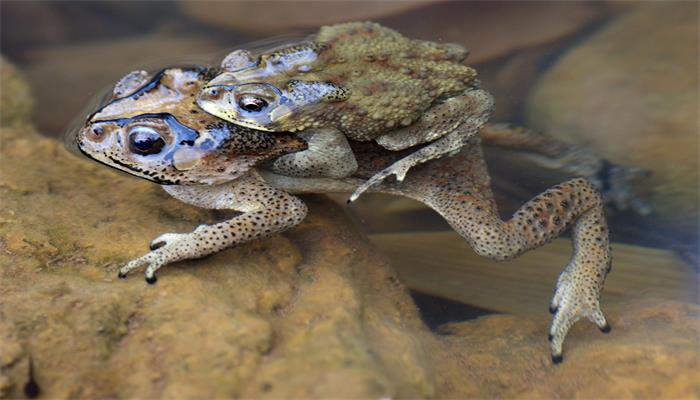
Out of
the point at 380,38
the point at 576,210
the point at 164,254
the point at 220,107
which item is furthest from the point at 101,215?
the point at 576,210

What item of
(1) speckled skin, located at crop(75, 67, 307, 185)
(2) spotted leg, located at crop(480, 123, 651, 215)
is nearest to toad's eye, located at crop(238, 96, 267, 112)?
(1) speckled skin, located at crop(75, 67, 307, 185)

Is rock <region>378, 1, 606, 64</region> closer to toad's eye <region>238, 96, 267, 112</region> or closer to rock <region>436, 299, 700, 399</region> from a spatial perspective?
toad's eye <region>238, 96, 267, 112</region>

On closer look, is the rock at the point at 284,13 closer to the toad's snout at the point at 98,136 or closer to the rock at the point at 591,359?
the toad's snout at the point at 98,136

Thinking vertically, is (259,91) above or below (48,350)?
above

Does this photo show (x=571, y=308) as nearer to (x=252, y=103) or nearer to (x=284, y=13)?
(x=252, y=103)

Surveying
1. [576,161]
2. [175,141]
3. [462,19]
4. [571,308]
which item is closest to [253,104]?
[175,141]

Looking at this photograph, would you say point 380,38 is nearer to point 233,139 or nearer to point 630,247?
point 233,139

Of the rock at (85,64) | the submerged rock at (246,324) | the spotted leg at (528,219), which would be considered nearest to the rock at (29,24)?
the rock at (85,64)
